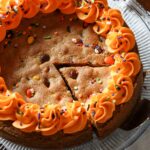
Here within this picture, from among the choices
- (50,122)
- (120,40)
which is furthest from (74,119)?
(120,40)

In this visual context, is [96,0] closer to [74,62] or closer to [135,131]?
[74,62]

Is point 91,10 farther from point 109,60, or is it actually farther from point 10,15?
point 10,15

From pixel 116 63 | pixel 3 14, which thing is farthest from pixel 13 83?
pixel 116 63

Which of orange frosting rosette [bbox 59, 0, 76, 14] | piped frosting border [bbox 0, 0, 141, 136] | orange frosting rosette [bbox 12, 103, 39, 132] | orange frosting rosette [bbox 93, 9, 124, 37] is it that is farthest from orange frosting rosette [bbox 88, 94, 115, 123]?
orange frosting rosette [bbox 59, 0, 76, 14]

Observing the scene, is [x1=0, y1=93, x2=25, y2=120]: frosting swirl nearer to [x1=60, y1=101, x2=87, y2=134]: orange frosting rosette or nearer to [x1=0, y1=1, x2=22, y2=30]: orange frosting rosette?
[x1=60, y1=101, x2=87, y2=134]: orange frosting rosette

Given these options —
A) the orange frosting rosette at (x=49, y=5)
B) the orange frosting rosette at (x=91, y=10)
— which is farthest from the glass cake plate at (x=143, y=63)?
the orange frosting rosette at (x=49, y=5)

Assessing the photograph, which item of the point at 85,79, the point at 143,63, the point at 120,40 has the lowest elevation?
the point at 143,63
